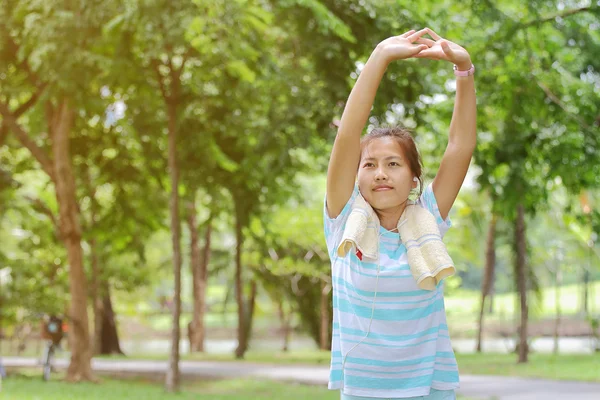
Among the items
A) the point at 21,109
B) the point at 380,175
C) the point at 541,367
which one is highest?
Answer: the point at 21,109

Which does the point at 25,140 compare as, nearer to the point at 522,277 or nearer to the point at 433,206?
the point at 522,277

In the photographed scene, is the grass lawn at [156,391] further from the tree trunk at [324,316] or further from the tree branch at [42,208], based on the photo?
the tree trunk at [324,316]

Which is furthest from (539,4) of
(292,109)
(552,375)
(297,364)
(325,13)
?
(297,364)

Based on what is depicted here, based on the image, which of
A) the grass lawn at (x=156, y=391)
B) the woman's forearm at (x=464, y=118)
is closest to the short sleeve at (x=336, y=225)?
the woman's forearm at (x=464, y=118)

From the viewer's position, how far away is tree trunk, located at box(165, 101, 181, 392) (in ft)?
44.8

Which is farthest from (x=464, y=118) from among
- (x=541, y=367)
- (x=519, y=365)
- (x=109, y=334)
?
(x=109, y=334)

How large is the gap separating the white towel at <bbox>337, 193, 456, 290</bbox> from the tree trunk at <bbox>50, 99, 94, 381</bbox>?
1292cm

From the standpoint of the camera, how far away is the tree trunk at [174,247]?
44.8 feet

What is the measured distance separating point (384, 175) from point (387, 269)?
10.6 inches

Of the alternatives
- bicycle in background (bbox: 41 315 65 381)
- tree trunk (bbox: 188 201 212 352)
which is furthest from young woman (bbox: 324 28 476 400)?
tree trunk (bbox: 188 201 212 352)

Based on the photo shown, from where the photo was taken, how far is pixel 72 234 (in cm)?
1562

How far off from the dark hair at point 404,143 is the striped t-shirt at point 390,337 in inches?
12.5

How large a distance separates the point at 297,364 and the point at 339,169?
19.2 m

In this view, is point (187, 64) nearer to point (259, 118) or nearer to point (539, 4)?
point (259, 118)
